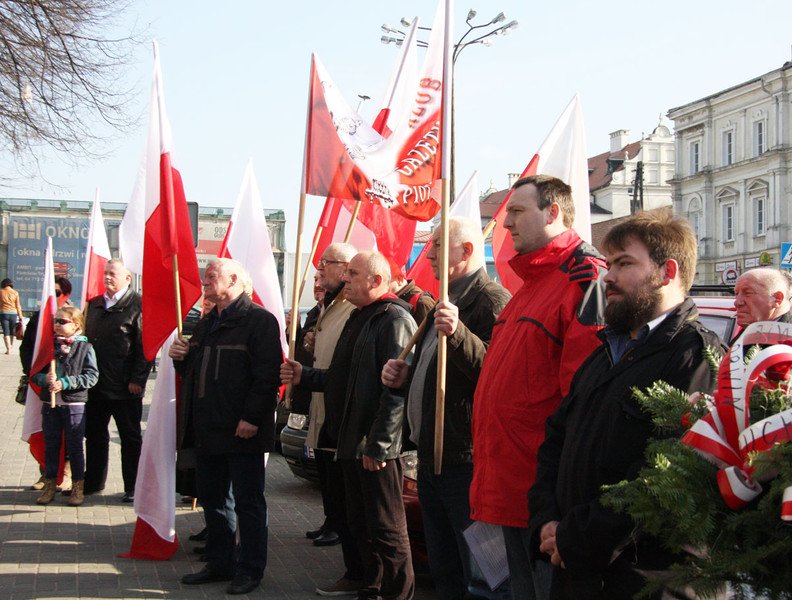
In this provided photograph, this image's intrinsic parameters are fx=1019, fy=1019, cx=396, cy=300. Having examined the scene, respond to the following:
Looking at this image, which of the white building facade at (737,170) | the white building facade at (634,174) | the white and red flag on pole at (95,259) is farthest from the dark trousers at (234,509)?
the white building facade at (634,174)

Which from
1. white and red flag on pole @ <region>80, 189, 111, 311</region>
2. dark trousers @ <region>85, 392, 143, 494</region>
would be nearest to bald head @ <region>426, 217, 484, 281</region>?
dark trousers @ <region>85, 392, 143, 494</region>

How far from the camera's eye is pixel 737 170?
57562mm

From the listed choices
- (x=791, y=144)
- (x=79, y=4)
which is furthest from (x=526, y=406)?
(x=791, y=144)

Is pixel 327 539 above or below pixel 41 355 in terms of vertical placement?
below

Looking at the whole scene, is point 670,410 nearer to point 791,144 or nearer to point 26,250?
point 26,250

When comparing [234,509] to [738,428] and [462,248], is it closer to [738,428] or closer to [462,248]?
[462,248]

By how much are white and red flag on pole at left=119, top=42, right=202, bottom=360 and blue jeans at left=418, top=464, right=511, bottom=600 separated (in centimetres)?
280

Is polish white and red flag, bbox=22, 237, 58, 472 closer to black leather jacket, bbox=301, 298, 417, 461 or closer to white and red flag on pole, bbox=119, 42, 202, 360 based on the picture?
white and red flag on pole, bbox=119, 42, 202, 360

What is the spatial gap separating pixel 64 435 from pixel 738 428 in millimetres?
7514

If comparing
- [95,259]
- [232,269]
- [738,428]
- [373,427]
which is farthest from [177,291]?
[738,428]

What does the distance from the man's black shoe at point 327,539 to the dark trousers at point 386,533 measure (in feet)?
5.85

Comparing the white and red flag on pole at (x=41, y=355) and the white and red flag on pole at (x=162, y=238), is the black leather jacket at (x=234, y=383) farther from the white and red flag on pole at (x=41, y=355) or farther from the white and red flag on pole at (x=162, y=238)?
the white and red flag on pole at (x=41, y=355)

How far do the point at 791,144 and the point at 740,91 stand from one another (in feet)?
17.4

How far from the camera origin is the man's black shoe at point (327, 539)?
751 cm
